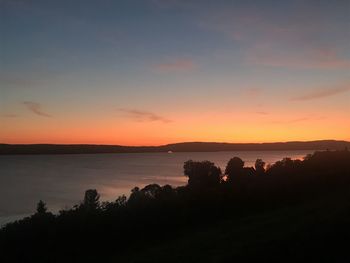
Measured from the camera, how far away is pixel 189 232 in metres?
18.2

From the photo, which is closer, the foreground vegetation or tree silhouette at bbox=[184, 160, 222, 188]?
the foreground vegetation

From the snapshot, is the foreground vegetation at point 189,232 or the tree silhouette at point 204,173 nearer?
the foreground vegetation at point 189,232

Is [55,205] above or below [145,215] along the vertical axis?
below

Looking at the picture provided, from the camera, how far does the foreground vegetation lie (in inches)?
433

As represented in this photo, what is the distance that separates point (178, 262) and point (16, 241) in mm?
6491

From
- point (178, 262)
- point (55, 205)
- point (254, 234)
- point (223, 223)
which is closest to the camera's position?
point (178, 262)

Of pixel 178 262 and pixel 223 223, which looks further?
pixel 223 223

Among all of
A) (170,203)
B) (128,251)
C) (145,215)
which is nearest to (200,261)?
(128,251)

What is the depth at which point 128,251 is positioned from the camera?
15.7 m

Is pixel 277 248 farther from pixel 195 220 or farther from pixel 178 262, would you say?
pixel 195 220

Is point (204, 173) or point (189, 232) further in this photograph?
point (204, 173)

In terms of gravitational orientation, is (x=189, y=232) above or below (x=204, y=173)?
below

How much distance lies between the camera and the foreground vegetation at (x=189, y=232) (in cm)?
1101

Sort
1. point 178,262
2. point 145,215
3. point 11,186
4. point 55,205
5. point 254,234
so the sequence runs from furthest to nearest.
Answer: point 11,186, point 55,205, point 145,215, point 254,234, point 178,262
